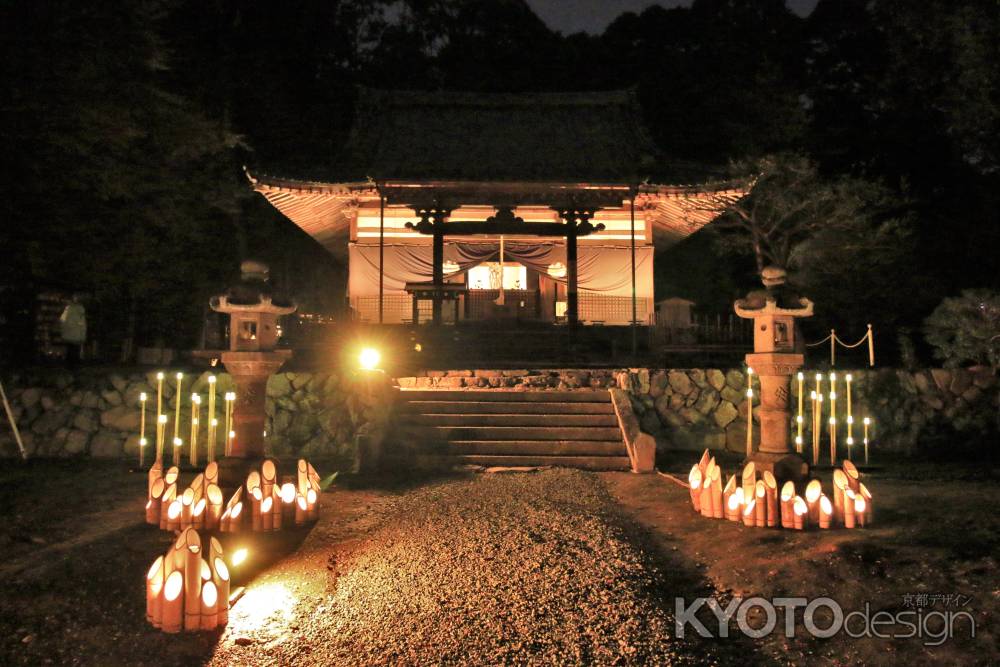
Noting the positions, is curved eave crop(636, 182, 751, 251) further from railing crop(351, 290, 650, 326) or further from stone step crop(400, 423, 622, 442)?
stone step crop(400, 423, 622, 442)

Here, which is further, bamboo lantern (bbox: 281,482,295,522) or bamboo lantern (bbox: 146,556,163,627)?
bamboo lantern (bbox: 281,482,295,522)

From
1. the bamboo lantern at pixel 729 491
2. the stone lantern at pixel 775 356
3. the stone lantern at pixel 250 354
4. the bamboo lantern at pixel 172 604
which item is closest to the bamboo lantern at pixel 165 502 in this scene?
the stone lantern at pixel 250 354

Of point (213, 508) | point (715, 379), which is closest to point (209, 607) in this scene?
point (213, 508)

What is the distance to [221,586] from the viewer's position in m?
4.43

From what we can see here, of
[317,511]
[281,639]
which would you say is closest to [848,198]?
[317,511]

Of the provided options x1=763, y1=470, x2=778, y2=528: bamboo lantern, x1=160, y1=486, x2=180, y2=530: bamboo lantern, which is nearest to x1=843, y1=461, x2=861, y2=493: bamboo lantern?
x1=763, y1=470, x2=778, y2=528: bamboo lantern

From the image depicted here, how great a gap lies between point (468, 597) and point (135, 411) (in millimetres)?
9575

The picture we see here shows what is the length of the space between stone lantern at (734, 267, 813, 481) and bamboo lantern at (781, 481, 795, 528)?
2.13 ft

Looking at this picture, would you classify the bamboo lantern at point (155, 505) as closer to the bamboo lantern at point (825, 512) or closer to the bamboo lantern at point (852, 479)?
the bamboo lantern at point (825, 512)

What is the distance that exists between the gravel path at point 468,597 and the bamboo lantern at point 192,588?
26 centimetres

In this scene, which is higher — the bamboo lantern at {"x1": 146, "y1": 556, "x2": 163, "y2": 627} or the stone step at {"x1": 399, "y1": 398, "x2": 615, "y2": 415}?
the stone step at {"x1": 399, "y1": 398, "x2": 615, "y2": 415}

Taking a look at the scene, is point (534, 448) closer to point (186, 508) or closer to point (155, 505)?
point (186, 508)

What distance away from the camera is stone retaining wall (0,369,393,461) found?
456 inches

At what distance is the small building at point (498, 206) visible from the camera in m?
15.4
